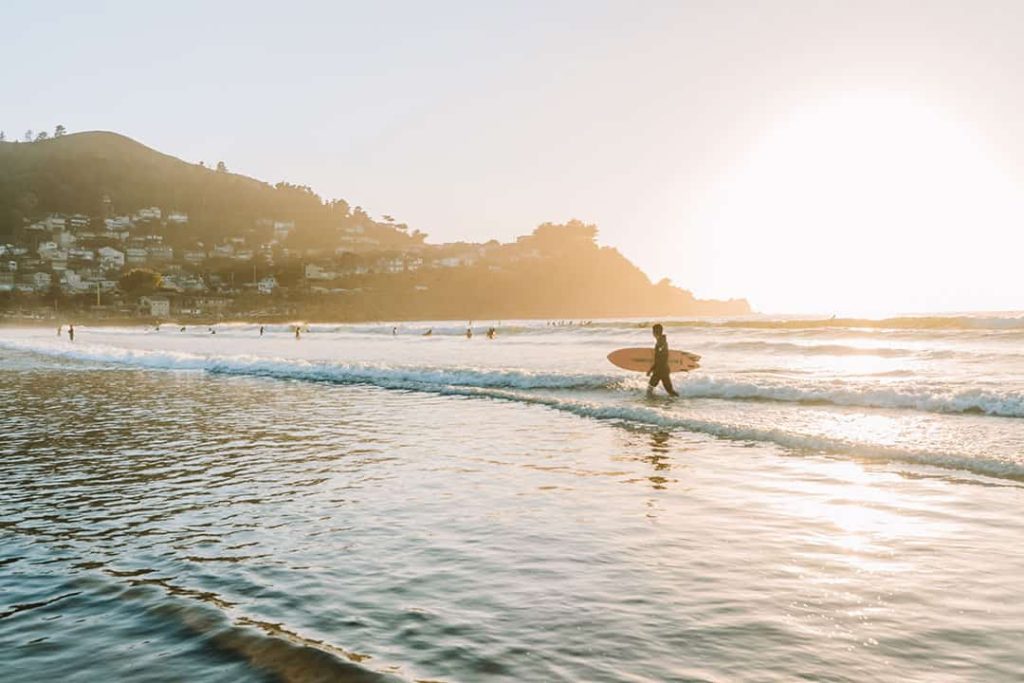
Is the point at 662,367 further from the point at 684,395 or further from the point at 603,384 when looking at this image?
the point at 603,384

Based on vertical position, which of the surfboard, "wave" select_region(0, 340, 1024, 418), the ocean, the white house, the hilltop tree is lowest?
the ocean

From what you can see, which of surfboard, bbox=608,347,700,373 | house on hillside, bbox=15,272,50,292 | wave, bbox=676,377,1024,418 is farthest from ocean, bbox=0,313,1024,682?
house on hillside, bbox=15,272,50,292

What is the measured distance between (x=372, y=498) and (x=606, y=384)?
18201 mm

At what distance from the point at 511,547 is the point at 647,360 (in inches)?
946

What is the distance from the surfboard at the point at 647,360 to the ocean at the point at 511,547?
35.4ft

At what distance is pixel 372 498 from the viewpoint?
394 inches

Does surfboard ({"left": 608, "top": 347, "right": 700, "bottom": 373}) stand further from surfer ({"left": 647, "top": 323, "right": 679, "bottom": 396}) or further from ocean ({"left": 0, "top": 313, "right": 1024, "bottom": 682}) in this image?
ocean ({"left": 0, "top": 313, "right": 1024, "bottom": 682})

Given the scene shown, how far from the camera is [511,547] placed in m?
7.69

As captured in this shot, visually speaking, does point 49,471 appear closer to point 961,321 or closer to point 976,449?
point 976,449

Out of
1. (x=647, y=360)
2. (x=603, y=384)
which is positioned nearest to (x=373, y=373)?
(x=603, y=384)

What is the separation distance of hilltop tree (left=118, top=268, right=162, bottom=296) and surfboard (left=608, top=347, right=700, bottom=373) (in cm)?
18492

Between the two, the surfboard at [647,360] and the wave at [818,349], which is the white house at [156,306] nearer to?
the wave at [818,349]

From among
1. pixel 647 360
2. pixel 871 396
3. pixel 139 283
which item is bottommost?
pixel 871 396

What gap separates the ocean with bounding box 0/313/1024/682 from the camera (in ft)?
16.6
